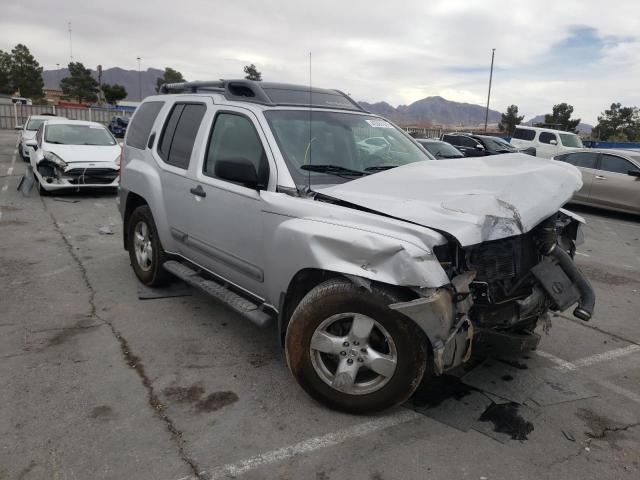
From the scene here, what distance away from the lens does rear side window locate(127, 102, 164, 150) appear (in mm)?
5164

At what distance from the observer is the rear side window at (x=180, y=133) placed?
174 inches

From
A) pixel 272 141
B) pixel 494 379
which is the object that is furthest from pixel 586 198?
pixel 272 141

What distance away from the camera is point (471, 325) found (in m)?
2.78

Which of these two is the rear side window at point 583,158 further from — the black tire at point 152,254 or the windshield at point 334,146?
the black tire at point 152,254

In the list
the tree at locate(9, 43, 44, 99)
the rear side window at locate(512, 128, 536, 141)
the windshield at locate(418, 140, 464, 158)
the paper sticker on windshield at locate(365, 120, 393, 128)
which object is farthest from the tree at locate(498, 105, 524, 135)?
the tree at locate(9, 43, 44, 99)

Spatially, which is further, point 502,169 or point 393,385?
point 502,169

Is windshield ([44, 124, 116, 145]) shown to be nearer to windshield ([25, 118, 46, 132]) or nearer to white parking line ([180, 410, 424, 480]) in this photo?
windshield ([25, 118, 46, 132])

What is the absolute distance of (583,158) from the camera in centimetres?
1187

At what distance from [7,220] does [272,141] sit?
685cm

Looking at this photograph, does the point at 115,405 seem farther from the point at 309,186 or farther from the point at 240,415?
the point at 309,186

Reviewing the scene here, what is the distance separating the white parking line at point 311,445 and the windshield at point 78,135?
10.6 meters

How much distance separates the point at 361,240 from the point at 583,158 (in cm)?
1111

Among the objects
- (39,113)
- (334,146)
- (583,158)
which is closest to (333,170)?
(334,146)

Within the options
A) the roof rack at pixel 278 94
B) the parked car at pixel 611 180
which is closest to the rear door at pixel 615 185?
the parked car at pixel 611 180
